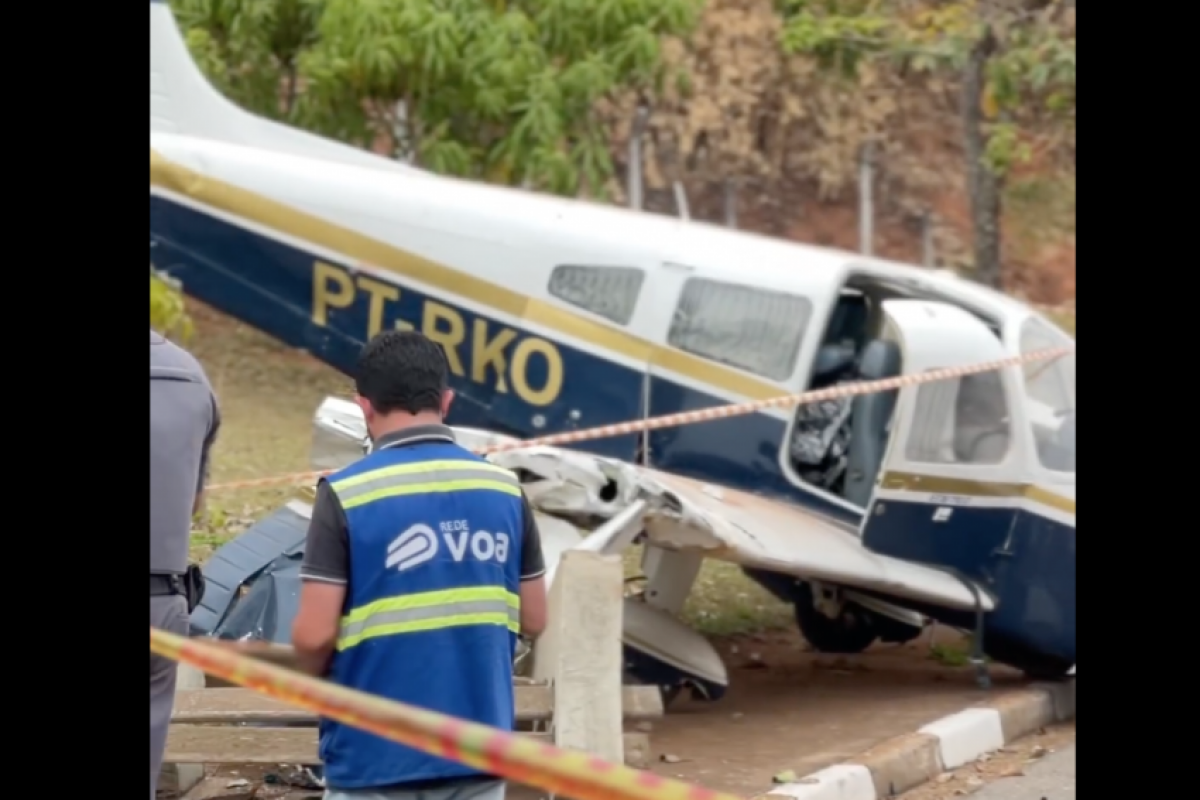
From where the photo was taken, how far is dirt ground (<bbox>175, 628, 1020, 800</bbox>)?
21.9ft

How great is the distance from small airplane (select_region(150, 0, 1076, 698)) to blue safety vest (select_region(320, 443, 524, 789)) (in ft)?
11.5

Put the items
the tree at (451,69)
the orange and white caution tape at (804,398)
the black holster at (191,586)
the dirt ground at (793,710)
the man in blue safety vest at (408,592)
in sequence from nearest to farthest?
the man in blue safety vest at (408,592) < the black holster at (191,586) < the dirt ground at (793,710) < the orange and white caution tape at (804,398) < the tree at (451,69)

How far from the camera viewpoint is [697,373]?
8.99m

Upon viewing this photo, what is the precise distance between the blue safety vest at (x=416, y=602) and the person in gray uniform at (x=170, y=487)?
39 cm

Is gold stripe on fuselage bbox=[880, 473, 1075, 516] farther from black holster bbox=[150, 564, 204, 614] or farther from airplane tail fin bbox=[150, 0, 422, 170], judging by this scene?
black holster bbox=[150, 564, 204, 614]

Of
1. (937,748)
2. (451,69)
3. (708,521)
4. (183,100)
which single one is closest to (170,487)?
(708,521)

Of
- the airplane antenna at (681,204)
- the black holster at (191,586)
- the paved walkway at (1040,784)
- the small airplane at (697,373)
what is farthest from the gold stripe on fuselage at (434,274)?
the black holster at (191,586)

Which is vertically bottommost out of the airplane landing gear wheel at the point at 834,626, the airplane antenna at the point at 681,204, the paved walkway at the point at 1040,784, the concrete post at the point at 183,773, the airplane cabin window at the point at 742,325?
the airplane landing gear wheel at the point at 834,626

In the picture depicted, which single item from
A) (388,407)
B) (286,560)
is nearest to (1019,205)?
(286,560)

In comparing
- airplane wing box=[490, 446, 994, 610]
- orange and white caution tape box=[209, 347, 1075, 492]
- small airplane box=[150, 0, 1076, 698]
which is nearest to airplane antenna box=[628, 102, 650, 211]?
small airplane box=[150, 0, 1076, 698]

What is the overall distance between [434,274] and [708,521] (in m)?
3.30

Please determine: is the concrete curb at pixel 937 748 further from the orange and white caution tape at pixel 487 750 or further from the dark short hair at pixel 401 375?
the orange and white caution tape at pixel 487 750

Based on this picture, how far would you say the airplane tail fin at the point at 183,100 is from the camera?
11.6m
